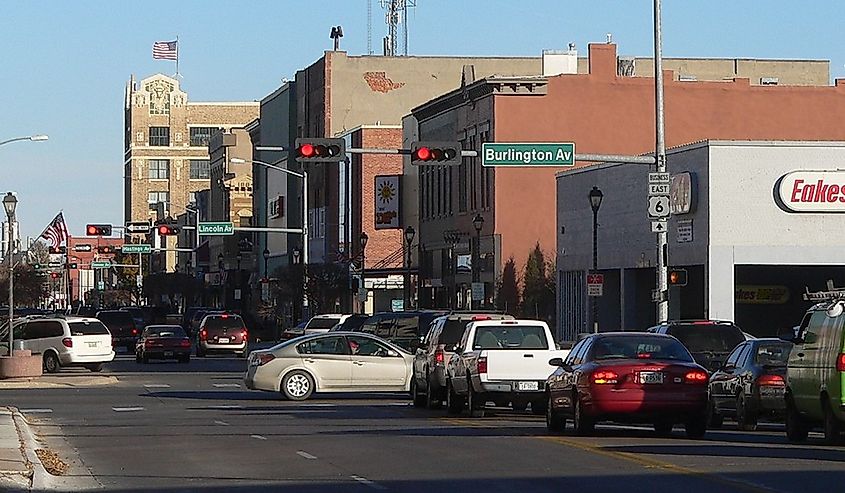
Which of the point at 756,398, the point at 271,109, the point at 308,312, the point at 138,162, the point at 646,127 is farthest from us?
the point at 138,162

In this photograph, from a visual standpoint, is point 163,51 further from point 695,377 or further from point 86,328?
point 695,377

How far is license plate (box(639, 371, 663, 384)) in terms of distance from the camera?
21969mm

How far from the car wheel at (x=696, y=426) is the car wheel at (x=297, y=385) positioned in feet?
43.8

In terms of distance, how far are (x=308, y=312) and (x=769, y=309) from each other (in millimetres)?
39962

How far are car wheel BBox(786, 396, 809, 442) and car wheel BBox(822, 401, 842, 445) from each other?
0.99 meters

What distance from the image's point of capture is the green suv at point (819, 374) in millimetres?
19859

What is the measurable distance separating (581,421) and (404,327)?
22.0 metres

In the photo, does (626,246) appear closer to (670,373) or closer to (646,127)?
(646,127)

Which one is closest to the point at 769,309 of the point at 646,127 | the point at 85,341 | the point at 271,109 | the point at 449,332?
the point at 646,127

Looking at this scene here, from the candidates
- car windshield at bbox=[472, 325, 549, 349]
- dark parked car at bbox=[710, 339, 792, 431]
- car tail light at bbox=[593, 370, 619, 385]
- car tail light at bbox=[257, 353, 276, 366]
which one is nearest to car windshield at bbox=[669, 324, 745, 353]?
dark parked car at bbox=[710, 339, 792, 431]

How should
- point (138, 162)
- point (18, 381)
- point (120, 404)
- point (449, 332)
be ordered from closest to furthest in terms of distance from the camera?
point (449, 332)
point (120, 404)
point (18, 381)
point (138, 162)

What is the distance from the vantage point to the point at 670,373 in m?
22.0

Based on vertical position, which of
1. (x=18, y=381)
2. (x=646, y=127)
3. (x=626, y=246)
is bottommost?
(x=18, y=381)

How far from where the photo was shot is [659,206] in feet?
118
